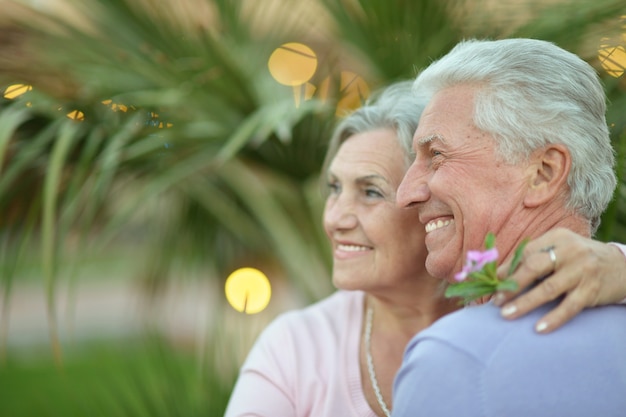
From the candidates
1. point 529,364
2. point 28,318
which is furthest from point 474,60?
point 28,318

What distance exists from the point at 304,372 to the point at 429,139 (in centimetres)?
71

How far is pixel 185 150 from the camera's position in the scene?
2.67 meters

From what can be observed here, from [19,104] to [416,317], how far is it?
1.24 meters

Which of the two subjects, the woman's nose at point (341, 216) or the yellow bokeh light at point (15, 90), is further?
the yellow bokeh light at point (15, 90)

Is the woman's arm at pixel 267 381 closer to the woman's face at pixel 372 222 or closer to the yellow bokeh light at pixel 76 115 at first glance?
the woman's face at pixel 372 222

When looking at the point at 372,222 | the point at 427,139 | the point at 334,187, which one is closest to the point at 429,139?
the point at 427,139

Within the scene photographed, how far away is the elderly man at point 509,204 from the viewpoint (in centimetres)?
133

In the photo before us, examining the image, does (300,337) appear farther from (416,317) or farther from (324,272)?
(324,272)

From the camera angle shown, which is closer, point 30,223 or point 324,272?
point 30,223

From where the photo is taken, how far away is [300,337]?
2188 mm

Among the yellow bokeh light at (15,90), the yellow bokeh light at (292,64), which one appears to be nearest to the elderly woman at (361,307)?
the yellow bokeh light at (292,64)

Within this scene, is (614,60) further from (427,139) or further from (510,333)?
(510,333)

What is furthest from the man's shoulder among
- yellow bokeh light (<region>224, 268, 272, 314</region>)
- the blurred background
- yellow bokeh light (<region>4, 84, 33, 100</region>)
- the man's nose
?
yellow bokeh light (<region>4, 84, 33, 100</region>)

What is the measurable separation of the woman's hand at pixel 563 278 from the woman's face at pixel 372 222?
0.71 m
